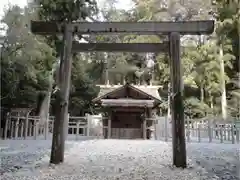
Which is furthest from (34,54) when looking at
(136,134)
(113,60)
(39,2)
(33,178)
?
(113,60)

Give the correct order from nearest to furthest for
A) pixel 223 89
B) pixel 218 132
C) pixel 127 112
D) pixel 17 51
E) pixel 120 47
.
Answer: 1. pixel 120 47
2. pixel 17 51
3. pixel 218 132
4. pixel 127 112
5. pixel 223 89

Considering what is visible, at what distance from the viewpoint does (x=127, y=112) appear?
512 inches

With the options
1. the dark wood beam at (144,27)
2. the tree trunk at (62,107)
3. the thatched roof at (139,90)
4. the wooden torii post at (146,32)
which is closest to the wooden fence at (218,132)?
the thatched roof at (139,90)

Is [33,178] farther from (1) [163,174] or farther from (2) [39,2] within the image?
(2) [39,2]

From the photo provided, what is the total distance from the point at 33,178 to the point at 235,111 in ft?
53.5

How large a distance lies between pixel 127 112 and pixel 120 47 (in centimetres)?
765

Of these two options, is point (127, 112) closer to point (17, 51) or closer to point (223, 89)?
Answer: point (17, 51)

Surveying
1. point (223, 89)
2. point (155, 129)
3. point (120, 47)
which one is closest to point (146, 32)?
point (120, 47)

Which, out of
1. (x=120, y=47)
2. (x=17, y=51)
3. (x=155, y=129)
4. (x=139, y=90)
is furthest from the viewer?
(x=139, y=90)

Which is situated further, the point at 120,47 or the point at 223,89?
the point at 223,89

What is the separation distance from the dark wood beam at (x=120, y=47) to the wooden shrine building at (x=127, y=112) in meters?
6.84

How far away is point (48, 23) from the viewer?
209 inches

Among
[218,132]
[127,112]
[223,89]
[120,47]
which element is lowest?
[218,132]

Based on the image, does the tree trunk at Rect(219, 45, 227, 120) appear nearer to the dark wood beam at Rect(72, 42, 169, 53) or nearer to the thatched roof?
the thatched roof
